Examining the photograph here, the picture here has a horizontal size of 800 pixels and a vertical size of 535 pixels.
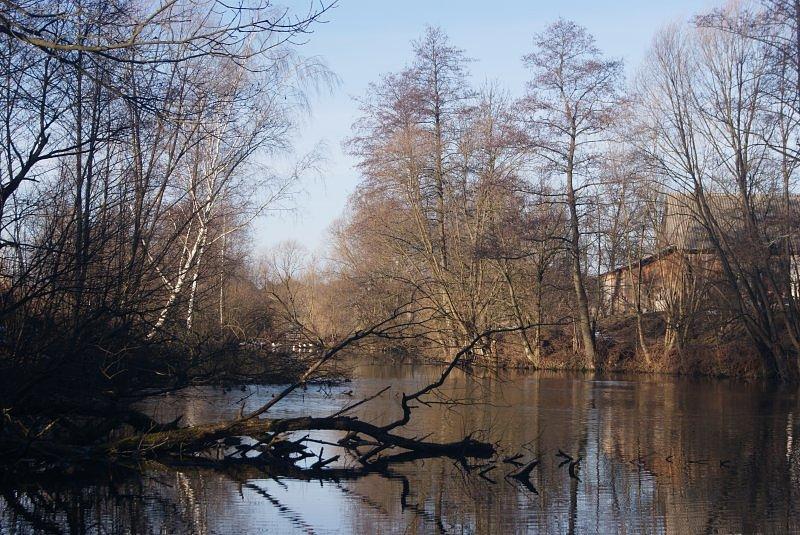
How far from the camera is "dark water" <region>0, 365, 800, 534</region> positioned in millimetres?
8820

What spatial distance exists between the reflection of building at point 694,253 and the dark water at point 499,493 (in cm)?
1474

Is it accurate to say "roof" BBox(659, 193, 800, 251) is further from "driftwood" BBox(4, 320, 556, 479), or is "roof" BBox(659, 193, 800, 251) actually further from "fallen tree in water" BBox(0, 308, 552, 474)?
"fallen tree in water" BBox(0, 308, 552, 474)

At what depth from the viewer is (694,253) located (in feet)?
117

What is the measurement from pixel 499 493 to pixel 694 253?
2740cm

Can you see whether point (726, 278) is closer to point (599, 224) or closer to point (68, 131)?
point (599, 224)

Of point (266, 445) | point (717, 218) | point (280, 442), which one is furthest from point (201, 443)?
point (717, 218)

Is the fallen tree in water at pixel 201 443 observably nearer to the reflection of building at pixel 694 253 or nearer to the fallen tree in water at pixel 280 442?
the fallen tree in water at pixel 280 442

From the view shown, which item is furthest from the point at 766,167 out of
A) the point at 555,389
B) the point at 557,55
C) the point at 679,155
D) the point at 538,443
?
the point at 538,443

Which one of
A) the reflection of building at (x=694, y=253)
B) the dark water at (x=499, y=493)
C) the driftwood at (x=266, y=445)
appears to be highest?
the reflection of building at (x=694, y=253)

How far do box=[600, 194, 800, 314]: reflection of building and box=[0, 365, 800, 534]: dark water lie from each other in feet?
48.4

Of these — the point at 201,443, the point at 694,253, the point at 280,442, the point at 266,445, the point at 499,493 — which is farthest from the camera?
the point at 694,253

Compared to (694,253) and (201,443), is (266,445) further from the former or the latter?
(694,253)

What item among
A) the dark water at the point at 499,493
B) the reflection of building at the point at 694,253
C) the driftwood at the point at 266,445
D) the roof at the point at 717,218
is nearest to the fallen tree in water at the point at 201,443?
the driftwood at the point at 266,445

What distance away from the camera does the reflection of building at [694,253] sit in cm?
3098
